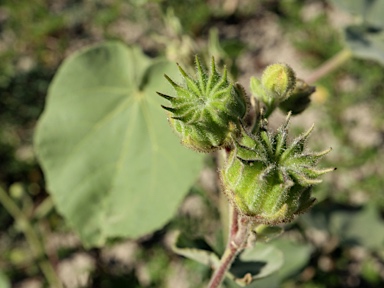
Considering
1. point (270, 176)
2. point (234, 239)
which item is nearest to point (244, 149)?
point (270, 176)

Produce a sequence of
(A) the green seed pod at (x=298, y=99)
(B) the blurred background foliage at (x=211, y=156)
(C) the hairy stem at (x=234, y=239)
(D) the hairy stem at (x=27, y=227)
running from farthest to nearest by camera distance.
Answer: (B) the blurred background foliage at (x=211, y=156)
(D) the hairy stem at (x=27, y=227)
(A) the green seed pod at (x=298, y=99)
(C) the hairy stem at (x=234, y=239)

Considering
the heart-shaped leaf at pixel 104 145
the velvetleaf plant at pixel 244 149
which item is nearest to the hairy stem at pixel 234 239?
the velvetleaf plant at pixel 244 149

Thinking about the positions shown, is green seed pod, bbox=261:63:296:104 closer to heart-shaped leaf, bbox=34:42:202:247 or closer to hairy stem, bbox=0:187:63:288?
heart-shaped leaf, bbox=34:42:202:247

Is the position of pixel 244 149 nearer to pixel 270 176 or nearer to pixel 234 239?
pixel 270 176

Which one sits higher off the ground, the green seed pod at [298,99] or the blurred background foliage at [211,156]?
the green seed pod at [298,99]

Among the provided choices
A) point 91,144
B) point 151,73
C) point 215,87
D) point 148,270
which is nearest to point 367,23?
point 151,73

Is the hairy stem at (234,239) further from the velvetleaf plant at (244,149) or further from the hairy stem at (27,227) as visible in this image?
the hairy stem at (27,227)

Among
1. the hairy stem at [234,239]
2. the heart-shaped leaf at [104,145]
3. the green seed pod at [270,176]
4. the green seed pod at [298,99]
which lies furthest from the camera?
the heart-shaped leaf at [104,145]
